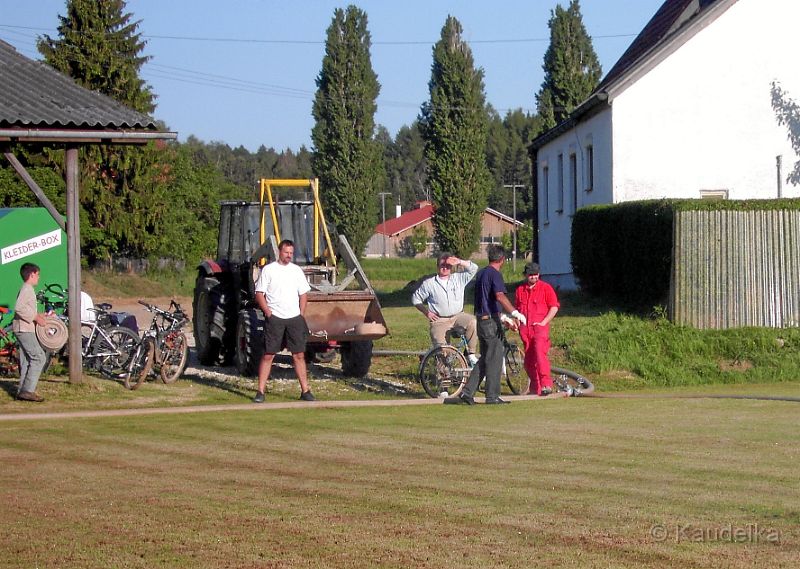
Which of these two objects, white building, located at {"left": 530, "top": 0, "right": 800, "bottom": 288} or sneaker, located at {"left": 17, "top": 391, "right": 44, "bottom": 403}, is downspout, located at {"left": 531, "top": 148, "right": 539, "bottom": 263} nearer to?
white building, located at {"left": 530, "top": 0, "right": 800, "bottom": 288}

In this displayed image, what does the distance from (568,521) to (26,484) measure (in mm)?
4041

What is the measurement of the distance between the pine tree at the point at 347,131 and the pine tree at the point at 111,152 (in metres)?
23.7

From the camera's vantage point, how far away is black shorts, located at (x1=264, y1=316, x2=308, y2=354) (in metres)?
15.8

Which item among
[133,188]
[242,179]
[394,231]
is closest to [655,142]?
[133,188]

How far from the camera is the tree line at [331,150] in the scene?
5250 cm

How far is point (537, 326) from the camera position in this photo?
16734 millimetres

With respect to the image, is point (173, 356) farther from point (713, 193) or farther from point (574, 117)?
point (574, 117)

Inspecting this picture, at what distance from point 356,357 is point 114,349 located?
357cm

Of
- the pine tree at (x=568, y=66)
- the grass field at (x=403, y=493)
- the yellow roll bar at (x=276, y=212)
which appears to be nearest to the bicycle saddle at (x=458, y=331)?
the grass field at (x=403, y=493)

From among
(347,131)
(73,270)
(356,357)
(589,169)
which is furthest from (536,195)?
(347,131)

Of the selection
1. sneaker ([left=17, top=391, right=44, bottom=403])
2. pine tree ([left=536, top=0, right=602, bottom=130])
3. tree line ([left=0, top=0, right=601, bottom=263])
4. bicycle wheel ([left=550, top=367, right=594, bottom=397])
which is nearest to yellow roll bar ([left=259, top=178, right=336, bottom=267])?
bicycle wheel ([left=550, top=367, right=594, bottom=397])

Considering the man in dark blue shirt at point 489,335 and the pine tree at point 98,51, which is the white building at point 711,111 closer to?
the man in dark blue shirt at point 489,335

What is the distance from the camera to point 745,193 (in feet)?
97.6

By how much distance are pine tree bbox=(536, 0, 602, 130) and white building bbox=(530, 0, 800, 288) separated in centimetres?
3883
